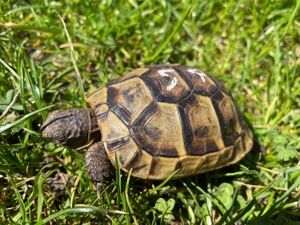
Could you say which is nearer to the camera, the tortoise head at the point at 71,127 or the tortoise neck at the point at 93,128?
the tortoise head at the point at 71,127

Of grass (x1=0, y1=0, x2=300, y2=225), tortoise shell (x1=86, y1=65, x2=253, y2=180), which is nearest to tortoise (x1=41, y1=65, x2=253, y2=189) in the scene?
tortoise shell (x1=86, y1=65, x2=253, y2=180)

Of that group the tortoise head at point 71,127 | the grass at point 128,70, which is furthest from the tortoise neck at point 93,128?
the grass at point 128,70

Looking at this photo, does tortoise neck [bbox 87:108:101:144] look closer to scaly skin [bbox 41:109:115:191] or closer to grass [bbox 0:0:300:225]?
scaly skin [bbox 41:109:115:191]

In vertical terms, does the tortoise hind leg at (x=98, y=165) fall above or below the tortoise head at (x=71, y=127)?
below

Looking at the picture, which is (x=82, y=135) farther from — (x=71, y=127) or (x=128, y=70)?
(x=128, y=70)

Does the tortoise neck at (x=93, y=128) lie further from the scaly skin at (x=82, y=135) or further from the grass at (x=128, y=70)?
the grass at (x=128, y=70)

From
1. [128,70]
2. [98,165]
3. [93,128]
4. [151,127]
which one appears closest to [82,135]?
[93,128]

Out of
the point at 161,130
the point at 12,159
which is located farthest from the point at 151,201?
the point at 12,159

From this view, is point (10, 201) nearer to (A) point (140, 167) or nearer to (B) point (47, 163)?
(B) point (47, 163)
